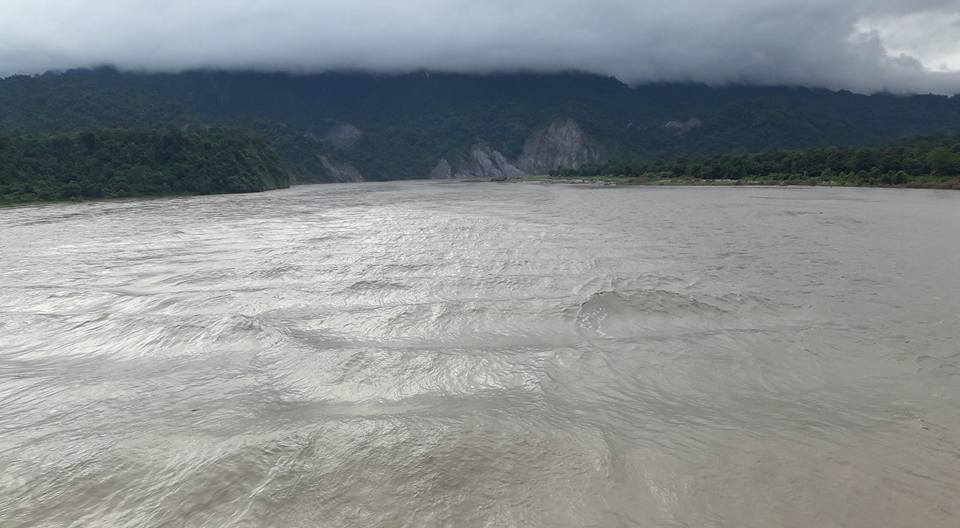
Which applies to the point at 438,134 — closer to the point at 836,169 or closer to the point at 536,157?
the point at 536,157

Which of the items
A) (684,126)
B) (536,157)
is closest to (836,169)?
(536,157)

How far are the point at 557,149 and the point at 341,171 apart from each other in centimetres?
7341

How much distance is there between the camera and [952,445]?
207 inches

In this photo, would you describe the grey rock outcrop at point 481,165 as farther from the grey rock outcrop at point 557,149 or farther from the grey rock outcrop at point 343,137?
the grey rock outcrop at point 343,137

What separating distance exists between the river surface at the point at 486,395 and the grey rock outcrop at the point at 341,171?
131114 millimetres

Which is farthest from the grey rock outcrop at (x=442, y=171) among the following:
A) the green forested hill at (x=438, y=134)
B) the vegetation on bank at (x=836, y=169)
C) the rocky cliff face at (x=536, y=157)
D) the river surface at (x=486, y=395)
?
the river surface at (x=486, y=395)

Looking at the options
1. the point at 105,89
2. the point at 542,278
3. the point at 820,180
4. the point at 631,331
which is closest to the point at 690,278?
the point at 542,278

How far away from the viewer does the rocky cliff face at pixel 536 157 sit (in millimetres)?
179000

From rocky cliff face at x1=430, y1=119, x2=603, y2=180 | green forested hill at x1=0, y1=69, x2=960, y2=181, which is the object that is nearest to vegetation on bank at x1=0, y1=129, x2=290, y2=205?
green forested hill at x1=0, y1=69, x2=960, y2=181

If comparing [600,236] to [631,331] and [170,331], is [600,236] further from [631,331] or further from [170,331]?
[170,331]

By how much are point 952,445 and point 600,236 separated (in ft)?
53.7

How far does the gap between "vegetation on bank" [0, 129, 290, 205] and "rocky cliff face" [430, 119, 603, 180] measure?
10819 cm

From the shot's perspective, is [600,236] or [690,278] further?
[600,236]

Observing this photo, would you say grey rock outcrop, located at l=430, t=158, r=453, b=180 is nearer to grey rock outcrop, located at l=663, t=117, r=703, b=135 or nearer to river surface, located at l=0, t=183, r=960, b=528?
grey rock outcrop, located at l=663, t=117, r=703, b=135
